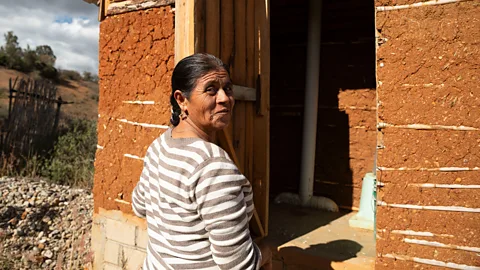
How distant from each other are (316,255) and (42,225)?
158 inches

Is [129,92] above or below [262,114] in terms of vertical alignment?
above

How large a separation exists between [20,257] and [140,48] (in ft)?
9.86

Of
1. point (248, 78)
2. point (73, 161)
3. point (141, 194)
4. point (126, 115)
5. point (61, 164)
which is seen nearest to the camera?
point (141, 194)

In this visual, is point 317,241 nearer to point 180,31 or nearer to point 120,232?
point 120,232

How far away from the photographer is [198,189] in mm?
1252

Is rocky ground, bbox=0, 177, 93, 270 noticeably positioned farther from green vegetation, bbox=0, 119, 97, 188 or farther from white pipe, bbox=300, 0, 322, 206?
white pipe, bbox=300, 0, 322, 206

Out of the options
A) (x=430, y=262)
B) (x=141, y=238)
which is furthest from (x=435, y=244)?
(x=141, y=238)

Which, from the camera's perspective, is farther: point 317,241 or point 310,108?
point 310,108

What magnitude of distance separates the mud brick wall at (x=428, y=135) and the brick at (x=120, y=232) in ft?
6.82

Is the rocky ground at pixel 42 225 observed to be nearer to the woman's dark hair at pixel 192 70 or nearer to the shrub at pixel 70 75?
the woman's dark hair at pixel 192 70

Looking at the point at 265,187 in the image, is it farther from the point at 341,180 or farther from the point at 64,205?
the point at 64,205

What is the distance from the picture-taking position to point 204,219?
125 centimetres

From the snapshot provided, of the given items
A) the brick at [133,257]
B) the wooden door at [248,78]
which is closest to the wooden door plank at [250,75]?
the wooden door at [248,78]

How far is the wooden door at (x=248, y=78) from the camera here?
2.78 metres
